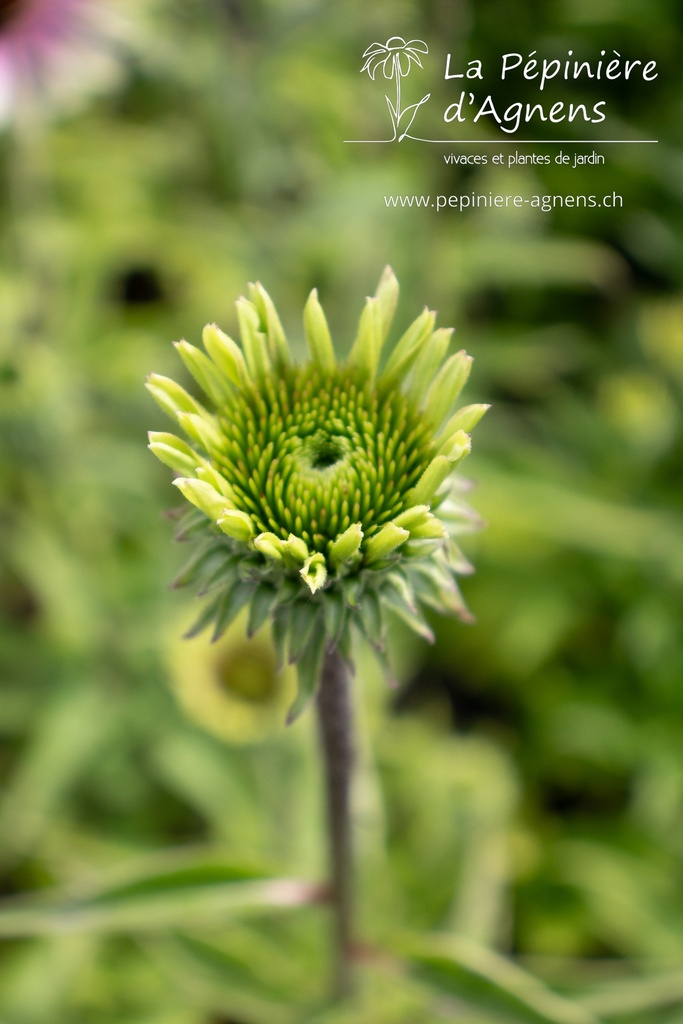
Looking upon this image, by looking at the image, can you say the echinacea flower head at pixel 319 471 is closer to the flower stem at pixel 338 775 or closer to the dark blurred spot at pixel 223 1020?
the flower stem at pixel 338 775

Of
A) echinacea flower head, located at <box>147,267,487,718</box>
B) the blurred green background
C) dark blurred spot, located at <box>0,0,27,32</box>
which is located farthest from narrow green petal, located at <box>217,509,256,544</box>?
dark blurred spot, located at <box>0,0,27,32</box>

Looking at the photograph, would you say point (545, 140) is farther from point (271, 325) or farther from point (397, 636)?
point (271, 325)

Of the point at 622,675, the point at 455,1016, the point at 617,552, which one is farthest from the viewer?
the point at 622,675

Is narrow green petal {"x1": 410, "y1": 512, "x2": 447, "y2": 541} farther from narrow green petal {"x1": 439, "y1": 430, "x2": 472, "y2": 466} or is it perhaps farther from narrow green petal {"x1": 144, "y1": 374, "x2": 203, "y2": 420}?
narrow green petal {"x1": 144, "y1": 374, "x2": 203, "y2": 420}

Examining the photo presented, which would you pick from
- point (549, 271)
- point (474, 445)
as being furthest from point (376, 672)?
point (549, 271)

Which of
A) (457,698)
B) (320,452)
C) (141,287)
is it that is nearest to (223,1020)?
(457,698)

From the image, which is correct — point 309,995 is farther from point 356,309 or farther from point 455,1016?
point 356,309
